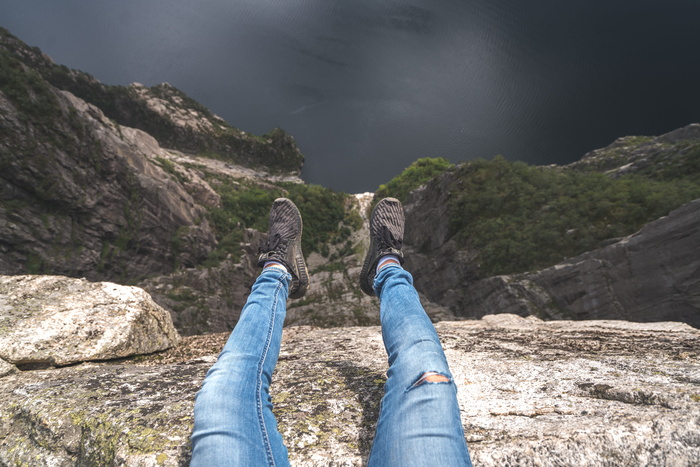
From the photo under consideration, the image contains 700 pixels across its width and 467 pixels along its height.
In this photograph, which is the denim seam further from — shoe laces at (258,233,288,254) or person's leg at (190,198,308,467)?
shoe laces at (258,233,288,254)

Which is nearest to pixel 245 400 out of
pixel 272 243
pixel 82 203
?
pixel 272 243

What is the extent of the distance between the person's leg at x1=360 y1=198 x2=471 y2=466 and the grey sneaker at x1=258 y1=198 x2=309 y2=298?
1.23 metres

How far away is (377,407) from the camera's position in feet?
4.68

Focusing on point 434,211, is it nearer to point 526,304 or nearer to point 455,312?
point 455,312

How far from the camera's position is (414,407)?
3.59 ft

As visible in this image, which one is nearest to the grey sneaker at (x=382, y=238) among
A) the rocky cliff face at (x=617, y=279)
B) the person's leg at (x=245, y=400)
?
the person's leg at (x=245, y=400)

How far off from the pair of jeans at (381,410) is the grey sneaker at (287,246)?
3.63 ft

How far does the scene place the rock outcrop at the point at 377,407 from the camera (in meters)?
1.02

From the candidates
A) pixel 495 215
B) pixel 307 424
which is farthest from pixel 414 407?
pixel 495 215

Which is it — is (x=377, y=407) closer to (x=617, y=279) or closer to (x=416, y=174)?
(x=617, y=279)

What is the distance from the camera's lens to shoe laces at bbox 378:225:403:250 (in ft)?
9.30

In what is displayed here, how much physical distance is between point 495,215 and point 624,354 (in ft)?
34.8

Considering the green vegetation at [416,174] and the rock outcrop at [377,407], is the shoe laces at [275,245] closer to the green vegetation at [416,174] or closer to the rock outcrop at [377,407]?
the rock outcrop at [377,407]

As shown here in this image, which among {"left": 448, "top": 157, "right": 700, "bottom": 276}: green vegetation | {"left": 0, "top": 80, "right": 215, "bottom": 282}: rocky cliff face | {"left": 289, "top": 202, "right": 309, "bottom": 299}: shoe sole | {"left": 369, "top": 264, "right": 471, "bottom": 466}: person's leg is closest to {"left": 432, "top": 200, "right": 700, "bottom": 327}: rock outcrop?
{"left": 448, "top": 157, "right": 700, "bottom": 276}: green vegetation
